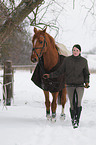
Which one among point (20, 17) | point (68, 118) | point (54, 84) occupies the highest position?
point (20, 17)

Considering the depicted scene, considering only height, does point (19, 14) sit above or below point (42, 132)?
above

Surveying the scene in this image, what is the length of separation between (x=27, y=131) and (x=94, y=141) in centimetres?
129

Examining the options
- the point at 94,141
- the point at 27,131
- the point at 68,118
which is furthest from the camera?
the point at 68,118

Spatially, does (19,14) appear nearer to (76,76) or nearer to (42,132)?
(76,76)

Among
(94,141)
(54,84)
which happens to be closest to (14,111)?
(54,84)

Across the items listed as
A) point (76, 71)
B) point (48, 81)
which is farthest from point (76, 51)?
point (48, 81)

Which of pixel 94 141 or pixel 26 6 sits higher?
pixel 26 6

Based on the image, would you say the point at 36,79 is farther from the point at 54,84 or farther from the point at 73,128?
the point at 73,128

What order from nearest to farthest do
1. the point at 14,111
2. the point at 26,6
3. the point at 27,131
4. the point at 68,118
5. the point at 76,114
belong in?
the point at 27,131, the point at 76,114, the point at 26,6, the point at 68,118, the point at 14,111

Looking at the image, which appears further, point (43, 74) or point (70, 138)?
point (43, 74)

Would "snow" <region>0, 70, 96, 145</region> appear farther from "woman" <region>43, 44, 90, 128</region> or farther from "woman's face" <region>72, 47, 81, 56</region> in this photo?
"woman's face" <region>72, 47, 81, 56</region>

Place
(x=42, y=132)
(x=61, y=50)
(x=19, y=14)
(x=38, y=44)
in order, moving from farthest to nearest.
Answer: (x=61, y=50) < (x=19, y=14) < (x=38, y=44) < (x=42, y=132)

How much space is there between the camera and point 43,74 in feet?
13.5

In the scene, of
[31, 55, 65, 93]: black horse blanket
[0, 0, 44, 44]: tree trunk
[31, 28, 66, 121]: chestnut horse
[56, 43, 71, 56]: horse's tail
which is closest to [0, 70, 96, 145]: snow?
[31, 28, 66, 121]: chestnut horse
